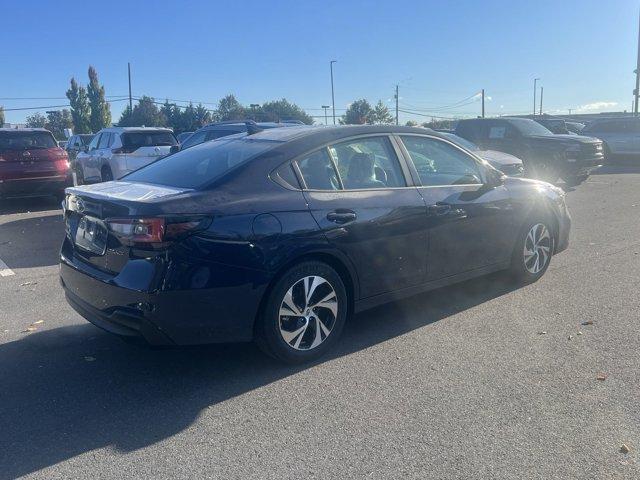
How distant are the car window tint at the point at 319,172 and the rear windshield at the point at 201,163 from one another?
0.96 feet

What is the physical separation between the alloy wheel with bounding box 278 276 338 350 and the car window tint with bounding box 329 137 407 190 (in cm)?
82

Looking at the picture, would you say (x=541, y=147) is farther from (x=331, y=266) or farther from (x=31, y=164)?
(x=331, y=266)

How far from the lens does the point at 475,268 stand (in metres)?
5.59

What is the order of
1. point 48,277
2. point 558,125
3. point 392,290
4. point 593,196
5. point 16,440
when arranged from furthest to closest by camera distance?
point 558,125 < point 593,196 < point 48,277 < point 392,290 < point 16,440

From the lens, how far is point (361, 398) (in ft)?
12.7

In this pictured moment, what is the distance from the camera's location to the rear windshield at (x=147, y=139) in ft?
46.0

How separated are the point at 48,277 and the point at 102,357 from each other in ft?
8.87

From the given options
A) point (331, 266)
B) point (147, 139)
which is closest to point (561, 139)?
point (147, 139)

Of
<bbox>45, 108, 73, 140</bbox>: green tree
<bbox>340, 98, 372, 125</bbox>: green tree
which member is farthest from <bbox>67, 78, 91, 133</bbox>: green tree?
<bbox>340, 98, 372, 125</bbox>: green tree

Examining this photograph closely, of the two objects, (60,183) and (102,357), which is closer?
(102,357)

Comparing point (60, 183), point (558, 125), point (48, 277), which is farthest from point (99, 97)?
point (48, 277)

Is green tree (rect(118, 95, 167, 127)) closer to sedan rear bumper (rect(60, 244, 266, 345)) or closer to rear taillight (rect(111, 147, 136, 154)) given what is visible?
rear taillight (rect(111, 147, 136, 154))

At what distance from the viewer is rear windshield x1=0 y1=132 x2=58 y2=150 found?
12.5 m

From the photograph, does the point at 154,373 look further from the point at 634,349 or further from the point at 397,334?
the point at 634,349
